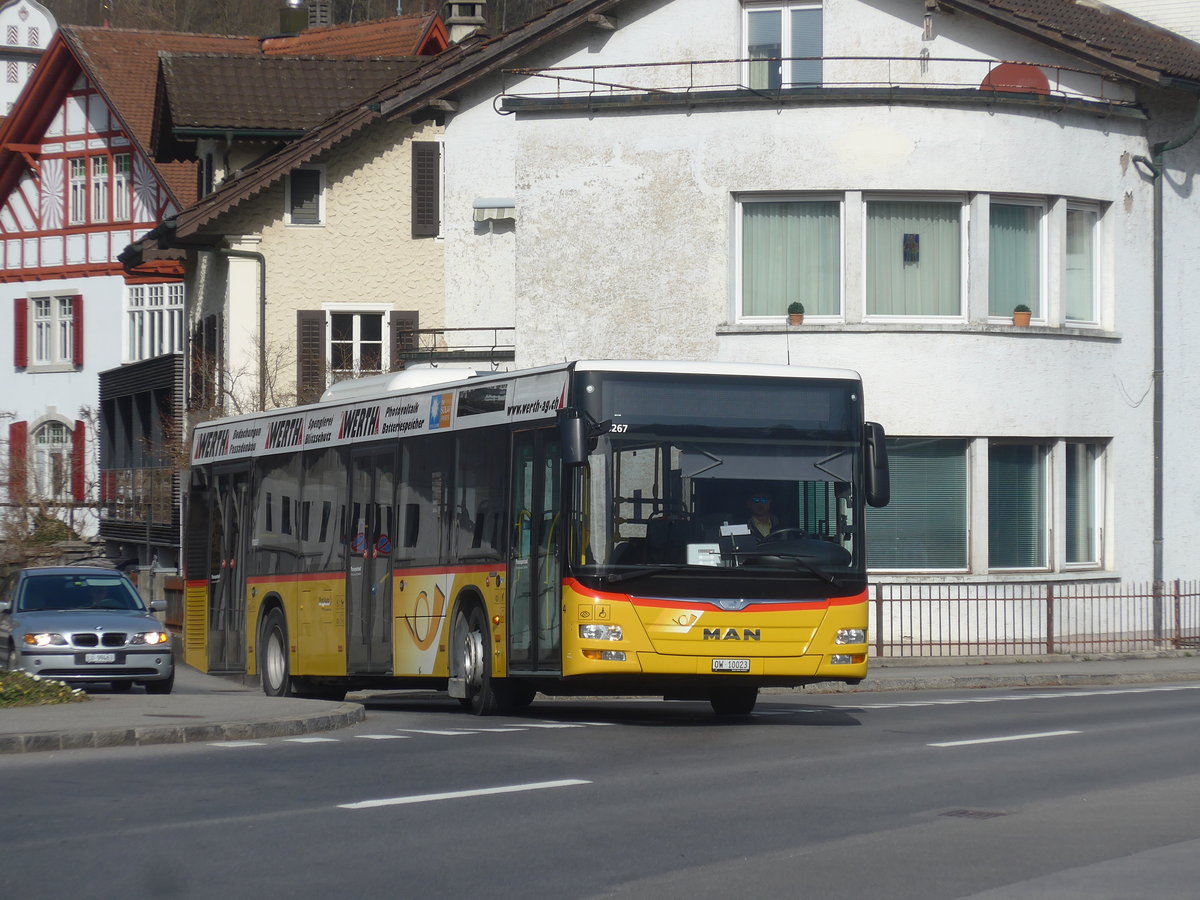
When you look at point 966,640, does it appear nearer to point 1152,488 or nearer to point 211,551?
point 1152,488

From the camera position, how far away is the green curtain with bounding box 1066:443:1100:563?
28.0m

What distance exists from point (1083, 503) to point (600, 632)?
15.2 meters

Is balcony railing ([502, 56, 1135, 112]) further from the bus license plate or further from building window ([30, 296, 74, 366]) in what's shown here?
building window ([30, 296, 74, 366])

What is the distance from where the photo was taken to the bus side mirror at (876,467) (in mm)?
15406

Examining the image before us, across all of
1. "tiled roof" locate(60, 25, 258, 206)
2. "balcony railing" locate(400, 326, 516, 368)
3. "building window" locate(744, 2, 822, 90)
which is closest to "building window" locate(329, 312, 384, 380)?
"balcony railing" locate(400, 326, 516, 368)

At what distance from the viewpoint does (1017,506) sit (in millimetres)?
27250

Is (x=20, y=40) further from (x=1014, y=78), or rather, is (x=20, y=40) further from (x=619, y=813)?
(x=619, y=813)

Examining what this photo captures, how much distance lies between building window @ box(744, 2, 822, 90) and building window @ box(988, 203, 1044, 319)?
354cm

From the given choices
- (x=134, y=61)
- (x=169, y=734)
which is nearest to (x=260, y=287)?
(x=134, y=61)

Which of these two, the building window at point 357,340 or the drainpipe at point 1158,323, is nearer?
the drainpipe at point 1158,323

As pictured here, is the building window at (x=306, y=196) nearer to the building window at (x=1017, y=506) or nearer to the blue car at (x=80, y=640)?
the blue car at (x=80, y=640)

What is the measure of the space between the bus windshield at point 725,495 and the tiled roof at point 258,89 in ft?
76.2

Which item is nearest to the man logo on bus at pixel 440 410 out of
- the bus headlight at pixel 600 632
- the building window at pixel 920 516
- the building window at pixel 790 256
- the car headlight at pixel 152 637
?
the bus headlight at pixel 600 632

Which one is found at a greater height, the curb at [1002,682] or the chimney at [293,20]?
the chimney at [293,20]
